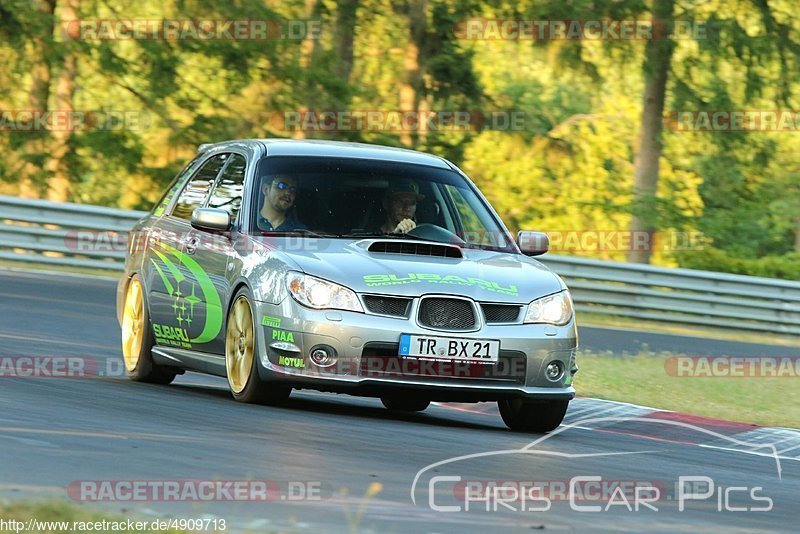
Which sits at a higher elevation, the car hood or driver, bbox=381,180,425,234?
driver, bbox=381,180,425,234

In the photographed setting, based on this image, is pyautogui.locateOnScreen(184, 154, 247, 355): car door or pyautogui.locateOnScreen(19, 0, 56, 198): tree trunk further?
pyautogui.locateOnScreen(19, 0, 56, 198): tree trunk

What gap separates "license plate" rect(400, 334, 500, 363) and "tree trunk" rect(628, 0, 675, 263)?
21793 millimetres

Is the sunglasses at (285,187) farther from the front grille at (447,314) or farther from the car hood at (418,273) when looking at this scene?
the front grille at (447,314)

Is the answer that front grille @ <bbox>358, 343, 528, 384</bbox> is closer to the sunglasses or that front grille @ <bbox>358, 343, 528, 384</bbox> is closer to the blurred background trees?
the sunglasses

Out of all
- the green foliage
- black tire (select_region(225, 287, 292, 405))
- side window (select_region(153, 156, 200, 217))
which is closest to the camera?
black tire (select_region(225, 287, 292, 405))

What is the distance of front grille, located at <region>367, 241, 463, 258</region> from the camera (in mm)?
10047

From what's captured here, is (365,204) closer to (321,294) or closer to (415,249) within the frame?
(415,249)

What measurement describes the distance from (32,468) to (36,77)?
25.7m

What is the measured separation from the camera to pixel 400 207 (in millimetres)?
10750

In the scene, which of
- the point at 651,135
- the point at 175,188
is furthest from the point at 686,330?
the point at 175,188

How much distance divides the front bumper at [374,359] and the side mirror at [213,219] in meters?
0.81

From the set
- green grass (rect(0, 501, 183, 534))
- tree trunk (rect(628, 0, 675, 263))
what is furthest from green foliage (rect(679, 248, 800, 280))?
green grass (rect(0, 501, 183, 534))

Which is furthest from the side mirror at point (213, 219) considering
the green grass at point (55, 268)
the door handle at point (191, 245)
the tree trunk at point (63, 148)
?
the tree trunk at point (63, 148)

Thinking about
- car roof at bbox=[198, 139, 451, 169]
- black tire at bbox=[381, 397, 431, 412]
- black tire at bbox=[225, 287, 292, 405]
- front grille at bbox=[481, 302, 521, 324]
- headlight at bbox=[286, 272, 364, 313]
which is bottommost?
black tire at bbox=[381, 397, 431, 412]
